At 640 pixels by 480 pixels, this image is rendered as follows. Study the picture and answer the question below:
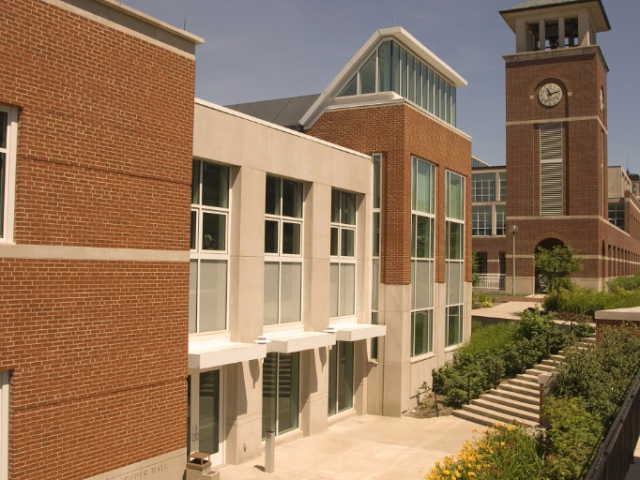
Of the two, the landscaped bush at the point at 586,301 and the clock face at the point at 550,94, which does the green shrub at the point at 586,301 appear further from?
the clock face at the point at 550,94

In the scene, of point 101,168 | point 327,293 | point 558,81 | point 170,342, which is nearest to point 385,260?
point 327,293

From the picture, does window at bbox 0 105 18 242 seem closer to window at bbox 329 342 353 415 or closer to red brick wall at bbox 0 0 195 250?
red brick wall at bbox 0 0 195 250

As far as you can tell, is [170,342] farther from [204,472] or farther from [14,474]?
[14,474]

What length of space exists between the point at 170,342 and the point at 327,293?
7.49 metres

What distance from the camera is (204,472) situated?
13.1 meters

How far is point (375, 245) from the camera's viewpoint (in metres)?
22.1

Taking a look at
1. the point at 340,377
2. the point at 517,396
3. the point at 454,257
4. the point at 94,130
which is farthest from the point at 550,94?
the point at 94,130

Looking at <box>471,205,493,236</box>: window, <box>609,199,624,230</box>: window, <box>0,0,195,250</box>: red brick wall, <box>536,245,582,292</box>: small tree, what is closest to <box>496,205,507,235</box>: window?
<box>471,205,493,236</box>: window

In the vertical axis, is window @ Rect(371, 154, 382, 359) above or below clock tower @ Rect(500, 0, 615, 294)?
below

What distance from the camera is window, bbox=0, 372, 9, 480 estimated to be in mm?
10070

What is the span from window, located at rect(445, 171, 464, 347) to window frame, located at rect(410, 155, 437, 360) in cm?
135

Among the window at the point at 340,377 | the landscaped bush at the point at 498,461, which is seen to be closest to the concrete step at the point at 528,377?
the window at the point at 340,377

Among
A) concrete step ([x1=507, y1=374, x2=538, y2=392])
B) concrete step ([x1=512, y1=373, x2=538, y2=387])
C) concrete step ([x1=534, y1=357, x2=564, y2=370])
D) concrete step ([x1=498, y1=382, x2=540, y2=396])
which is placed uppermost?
concrete step ([x1=534, y1=357, x2=564, y2=370])

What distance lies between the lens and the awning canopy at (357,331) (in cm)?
1948
